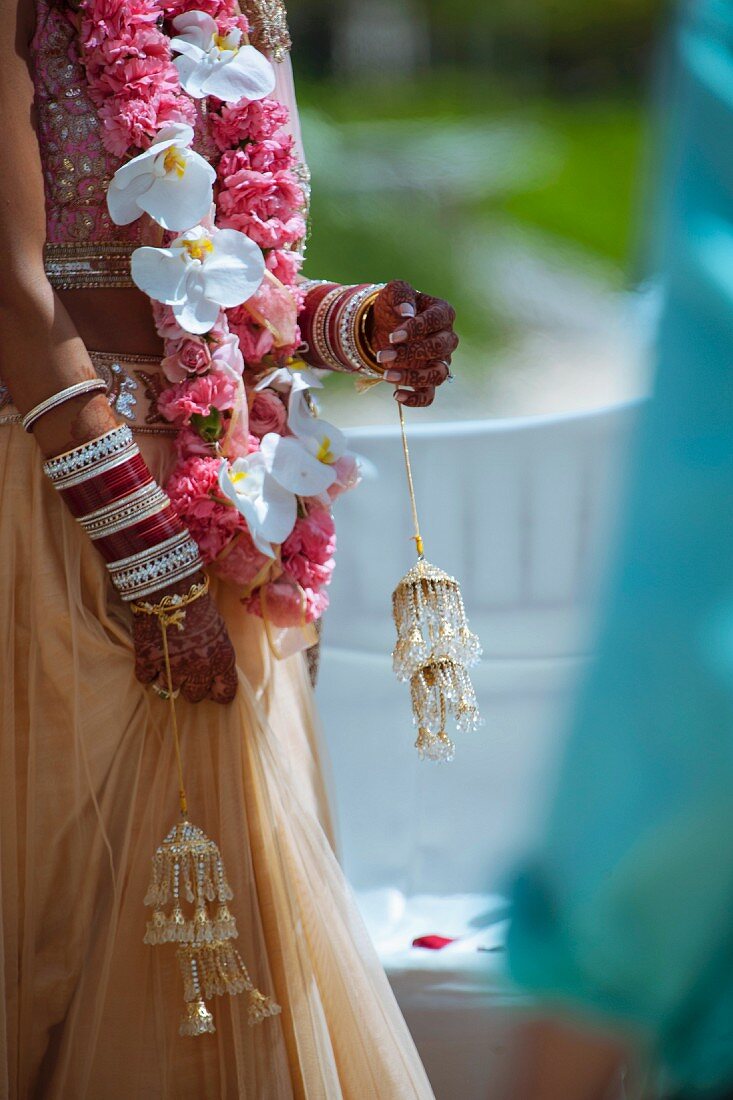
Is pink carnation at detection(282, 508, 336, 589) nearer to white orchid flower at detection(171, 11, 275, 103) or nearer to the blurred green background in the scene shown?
white orchid flower at detection(171, 11, 275, 103)

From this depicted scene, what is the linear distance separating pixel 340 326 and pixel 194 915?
0.67m

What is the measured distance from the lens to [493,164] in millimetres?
3178

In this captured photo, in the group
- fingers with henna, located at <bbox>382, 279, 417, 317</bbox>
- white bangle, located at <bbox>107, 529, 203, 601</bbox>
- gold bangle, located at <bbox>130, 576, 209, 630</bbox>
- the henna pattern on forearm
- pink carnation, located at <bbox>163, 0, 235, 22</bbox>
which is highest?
pink carnation, located at <bbox>163, 0, 235, 22</bbox>

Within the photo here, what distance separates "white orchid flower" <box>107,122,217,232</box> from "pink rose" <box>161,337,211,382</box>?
0.12m

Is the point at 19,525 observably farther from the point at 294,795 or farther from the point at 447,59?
the point at 447,59

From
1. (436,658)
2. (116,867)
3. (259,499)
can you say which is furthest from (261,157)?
(116,867)

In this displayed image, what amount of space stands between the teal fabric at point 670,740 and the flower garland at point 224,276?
36 cm

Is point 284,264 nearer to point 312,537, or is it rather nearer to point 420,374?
point 420,374

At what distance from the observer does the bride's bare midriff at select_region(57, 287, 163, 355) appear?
127 cm

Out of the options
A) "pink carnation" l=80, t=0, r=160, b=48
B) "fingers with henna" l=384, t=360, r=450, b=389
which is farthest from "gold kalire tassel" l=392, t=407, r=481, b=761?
"pink carnation" l=80, t=0, r=160, b=48

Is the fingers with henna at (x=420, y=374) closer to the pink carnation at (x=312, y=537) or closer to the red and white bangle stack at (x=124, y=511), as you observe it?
the pink carnation at (x=312, y=537)

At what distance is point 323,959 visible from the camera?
1.32m

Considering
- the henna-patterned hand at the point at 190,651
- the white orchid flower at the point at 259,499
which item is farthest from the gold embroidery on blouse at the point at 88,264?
the henna-patterned hand at the point at 190,651

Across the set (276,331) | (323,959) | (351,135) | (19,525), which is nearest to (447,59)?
(351,135)
